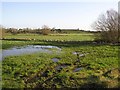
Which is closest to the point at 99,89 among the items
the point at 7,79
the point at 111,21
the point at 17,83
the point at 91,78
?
the point at 91,78

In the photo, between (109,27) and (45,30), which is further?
(45,30)

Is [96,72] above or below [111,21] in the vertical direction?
below

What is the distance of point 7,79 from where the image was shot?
14.3 meters

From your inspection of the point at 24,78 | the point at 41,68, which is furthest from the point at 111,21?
the point at 24,78

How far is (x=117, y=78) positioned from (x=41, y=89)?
4.80m

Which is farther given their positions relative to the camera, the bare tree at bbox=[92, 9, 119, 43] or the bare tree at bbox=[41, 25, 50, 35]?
the bare tree at bbox=[41, 25, 50, 35]

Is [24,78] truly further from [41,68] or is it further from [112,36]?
[112,36]

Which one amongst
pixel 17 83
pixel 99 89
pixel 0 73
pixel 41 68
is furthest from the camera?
pixel 41 68

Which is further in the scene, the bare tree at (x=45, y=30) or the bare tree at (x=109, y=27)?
the bare tree at (x=45, y=30)

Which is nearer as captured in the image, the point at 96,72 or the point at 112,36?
the point at 96,72

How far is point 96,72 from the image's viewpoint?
1628cm

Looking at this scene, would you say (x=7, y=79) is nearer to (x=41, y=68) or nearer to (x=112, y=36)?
(x=41, y=68)

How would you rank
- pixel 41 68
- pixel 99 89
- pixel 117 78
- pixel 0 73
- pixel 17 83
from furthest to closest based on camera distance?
pixel 41 68 < pixel 0 73 < pixel 117 78 < pixel 17 83 < pixel 99 89

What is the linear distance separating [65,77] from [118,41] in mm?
36774
